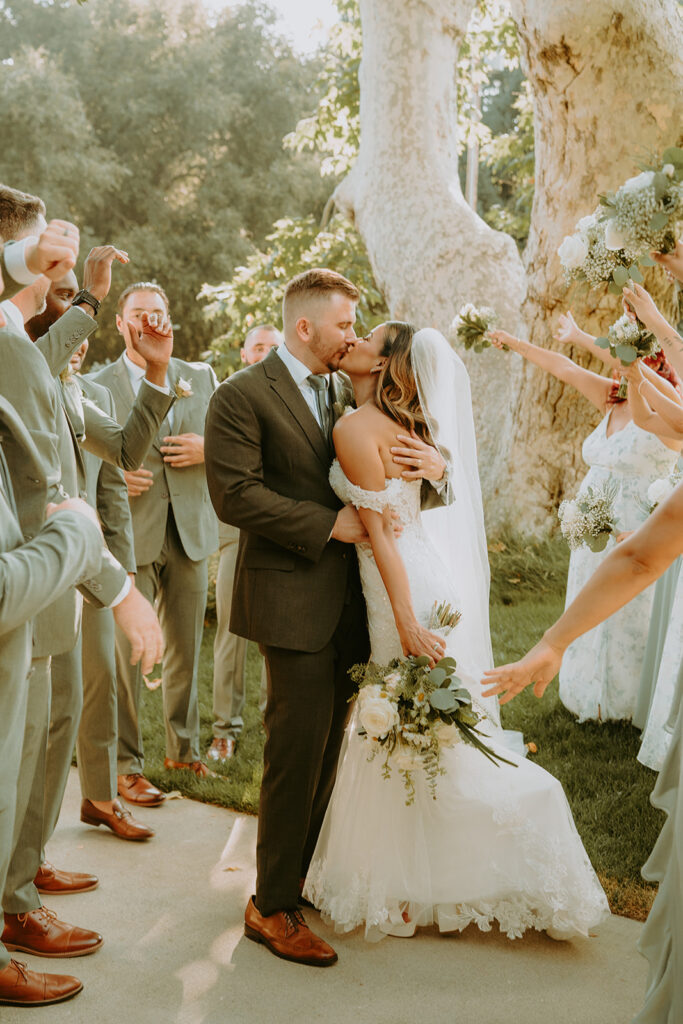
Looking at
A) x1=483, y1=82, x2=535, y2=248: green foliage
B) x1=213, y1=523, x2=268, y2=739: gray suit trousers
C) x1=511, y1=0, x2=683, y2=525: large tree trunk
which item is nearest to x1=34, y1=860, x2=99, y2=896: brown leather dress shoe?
x1=213, y1=523, x2=268, y2=739: gray suit trousers

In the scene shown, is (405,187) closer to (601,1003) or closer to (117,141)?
(601,1003)

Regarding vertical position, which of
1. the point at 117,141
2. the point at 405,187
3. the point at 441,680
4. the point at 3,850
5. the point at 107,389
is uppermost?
the point at 117,141

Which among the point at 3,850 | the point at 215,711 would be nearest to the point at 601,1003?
the point at 3,850

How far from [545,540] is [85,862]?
6.21 meters

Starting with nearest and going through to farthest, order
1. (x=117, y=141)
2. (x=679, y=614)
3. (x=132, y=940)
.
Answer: (x=132, y=940) → (x=679, y=614) → (x=117, y=141)

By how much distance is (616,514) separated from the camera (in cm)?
536

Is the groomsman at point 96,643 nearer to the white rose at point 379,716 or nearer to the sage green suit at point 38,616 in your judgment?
the sage green suit at point 38,616

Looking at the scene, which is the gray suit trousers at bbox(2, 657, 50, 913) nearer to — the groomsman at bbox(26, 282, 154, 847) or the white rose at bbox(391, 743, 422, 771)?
Answer: the groomsman at bbox(26, 282, 154, 847)

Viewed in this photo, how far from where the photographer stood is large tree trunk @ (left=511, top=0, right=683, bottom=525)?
803 centimetres

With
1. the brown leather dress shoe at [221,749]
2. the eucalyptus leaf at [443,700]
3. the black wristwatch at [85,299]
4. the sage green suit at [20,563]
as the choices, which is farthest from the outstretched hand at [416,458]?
the brown leather dress shoe at [221,749]

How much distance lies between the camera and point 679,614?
4617 millimetres

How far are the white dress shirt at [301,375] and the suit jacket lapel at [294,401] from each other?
0.04 m

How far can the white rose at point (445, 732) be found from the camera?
3.24 metres

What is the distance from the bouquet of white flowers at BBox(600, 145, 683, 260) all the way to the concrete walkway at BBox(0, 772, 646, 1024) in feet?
7.90
